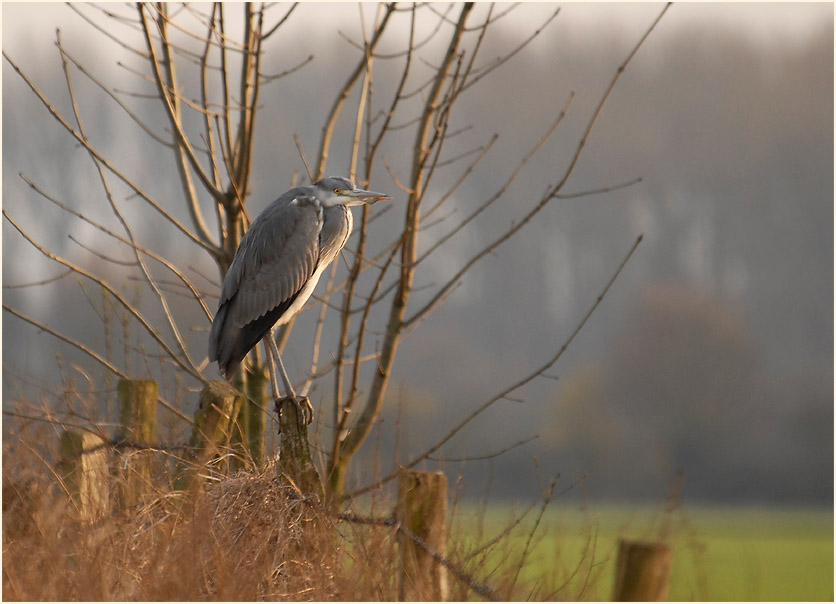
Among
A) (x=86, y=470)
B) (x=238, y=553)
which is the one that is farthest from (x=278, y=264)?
(x=238, y=553)

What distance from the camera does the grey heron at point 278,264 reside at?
4.64m

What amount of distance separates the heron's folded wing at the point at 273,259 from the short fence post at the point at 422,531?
1521 mm

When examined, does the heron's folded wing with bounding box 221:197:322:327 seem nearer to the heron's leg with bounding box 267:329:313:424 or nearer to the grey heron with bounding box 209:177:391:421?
the grey heron with bounding box 209:177:391:421

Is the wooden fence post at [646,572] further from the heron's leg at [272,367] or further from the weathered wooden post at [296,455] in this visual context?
the heron's leg at [272,367]

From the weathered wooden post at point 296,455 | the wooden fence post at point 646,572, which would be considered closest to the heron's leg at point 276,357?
the weathered wooden post at point 296,455

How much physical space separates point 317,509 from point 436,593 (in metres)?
0.61

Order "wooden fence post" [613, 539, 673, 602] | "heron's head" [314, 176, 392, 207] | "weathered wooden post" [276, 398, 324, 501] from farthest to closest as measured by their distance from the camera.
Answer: "heron's head" [314, 176, 392, 207], "weathered wooden post" [276, 398, 324, 501], "wooden fence post" [613, 539, 673, 602]

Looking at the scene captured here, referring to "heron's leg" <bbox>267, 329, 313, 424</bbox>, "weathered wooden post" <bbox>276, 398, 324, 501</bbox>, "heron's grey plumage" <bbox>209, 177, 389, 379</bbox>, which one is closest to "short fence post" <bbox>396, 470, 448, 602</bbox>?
"weathered wooden post" <bbox>276, 398, 324, 501</bbox>

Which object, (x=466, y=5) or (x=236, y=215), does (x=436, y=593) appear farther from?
(x=466, y=5)

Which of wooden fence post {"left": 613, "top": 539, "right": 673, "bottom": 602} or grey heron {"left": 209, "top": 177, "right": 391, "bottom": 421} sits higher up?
grey heron {"left": 209, "top": 177, "right": 391, "bottom": 421}

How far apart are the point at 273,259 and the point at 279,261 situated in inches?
1.4

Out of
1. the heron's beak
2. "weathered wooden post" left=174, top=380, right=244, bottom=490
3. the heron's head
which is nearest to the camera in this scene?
"weathered wooden post" left=174, top=380, right=244, bottom=490

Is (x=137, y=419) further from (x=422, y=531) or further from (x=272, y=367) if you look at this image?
(x=422, y=531)

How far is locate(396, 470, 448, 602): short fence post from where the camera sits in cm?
347
